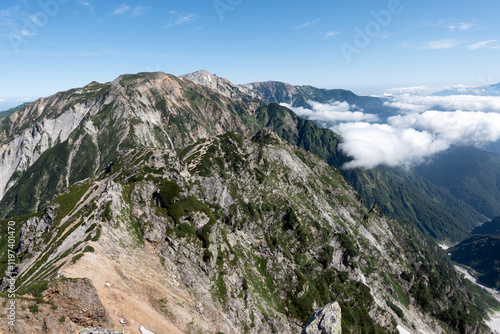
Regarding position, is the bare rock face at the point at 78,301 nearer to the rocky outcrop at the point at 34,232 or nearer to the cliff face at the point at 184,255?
the cliff face at the point at 184,255

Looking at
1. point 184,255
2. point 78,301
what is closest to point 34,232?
point 184,255

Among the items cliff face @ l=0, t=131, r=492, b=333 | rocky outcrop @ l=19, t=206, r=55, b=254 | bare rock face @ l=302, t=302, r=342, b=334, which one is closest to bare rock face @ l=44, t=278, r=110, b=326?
cliff face @ l=0, t=131, r=492, b=333

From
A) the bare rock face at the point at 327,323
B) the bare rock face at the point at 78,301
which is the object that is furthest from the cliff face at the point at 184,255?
the bare rock face at the point at 327,323

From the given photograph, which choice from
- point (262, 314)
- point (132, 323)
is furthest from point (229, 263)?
point (132, 323)

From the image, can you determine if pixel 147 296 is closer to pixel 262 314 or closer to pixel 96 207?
pixel 96 207

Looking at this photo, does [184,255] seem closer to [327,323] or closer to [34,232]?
[34,232]

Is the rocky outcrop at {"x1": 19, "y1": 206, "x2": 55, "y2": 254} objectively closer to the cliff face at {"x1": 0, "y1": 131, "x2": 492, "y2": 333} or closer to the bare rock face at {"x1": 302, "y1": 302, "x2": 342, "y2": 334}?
the cliff face at {"x1": 0, "y1": 131, "x2": 492, "y2": 333}
